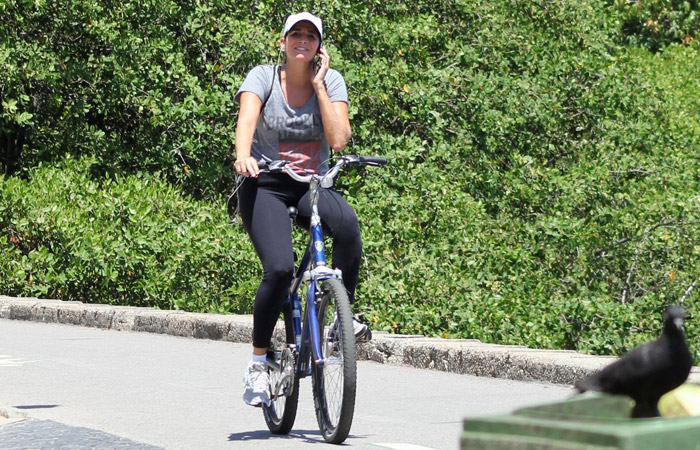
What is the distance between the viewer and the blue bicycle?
16.5 ft

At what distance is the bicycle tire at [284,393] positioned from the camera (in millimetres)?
5410

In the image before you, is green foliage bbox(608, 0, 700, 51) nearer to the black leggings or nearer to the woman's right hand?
the black leggings

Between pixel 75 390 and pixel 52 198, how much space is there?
7.73 meters

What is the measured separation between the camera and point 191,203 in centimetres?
1483

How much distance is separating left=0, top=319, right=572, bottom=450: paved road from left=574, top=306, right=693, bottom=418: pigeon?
249cm

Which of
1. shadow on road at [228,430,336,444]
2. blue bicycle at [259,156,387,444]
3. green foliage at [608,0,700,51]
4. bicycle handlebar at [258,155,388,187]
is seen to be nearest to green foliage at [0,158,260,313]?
shadow on road at [228,430,336,444]

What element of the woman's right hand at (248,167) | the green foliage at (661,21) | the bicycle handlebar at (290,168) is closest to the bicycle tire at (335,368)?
the bicycle handlebar at (290,168)

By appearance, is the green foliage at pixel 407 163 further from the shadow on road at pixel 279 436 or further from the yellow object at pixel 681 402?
the yellow object at pixel 681 402

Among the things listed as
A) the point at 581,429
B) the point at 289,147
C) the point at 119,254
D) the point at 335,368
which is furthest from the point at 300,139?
the point at 119,254

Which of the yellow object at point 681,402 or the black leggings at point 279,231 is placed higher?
the black leggings at point 279,231

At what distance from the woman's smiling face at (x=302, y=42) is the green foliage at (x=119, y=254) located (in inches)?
287

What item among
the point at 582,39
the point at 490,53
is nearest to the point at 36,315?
the point at 490,53

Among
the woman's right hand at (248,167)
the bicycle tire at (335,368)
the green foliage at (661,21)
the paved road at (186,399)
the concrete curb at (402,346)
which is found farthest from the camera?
the green foliage at (661,21)

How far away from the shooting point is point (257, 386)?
17.8ft
